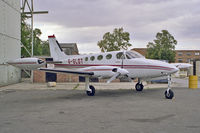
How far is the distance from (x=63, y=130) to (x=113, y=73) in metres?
7.07

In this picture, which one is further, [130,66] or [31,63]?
[130,66]

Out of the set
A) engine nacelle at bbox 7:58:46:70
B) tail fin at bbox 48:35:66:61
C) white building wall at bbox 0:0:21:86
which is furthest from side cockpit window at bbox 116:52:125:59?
white building wall at bbox 0:0:21:86

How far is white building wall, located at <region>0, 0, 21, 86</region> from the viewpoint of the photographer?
20.2m

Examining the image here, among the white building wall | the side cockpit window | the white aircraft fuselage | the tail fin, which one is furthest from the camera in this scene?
the white building wall

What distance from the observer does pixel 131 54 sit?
1402cm

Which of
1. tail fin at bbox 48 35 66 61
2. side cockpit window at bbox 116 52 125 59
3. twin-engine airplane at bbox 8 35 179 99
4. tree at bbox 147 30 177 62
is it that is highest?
tree at bbox 147 30 177 62

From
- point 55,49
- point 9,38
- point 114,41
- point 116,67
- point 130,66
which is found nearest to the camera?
point 116,67

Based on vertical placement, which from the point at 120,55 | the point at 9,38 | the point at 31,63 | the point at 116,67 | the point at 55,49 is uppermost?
the point at 9,38

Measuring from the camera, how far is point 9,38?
2203 cm

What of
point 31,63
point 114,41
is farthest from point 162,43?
point 31,63

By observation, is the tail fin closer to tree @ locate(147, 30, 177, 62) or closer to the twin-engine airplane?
the twin-engine airplane

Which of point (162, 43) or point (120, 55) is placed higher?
point (162, 43)

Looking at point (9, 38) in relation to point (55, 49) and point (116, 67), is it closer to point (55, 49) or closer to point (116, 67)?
point (55, 49)

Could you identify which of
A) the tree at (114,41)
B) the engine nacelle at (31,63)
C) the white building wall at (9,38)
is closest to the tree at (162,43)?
the tree at (114,41)
